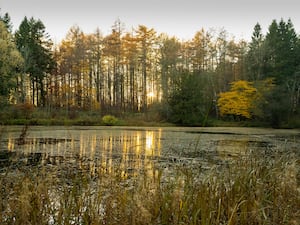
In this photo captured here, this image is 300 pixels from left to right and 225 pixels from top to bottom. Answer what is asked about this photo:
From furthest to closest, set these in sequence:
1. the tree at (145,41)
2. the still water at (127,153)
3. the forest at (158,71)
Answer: the tree at (145,41) < the forest at (158,71) < the still water at (127,153)

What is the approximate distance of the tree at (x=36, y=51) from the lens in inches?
1160

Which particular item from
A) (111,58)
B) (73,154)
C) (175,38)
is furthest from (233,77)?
(73,154)

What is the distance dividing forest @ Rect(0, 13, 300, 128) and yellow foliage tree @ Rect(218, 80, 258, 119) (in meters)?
0.08

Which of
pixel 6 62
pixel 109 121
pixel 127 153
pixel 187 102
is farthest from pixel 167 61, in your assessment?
pixel 127 153

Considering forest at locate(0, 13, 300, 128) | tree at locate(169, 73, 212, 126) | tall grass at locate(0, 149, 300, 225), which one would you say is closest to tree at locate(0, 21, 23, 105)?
forest at locate(0, 13, 300, 128)

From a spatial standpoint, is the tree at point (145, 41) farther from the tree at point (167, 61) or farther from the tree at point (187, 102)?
the tree at point (187, 102)

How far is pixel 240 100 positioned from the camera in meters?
25.7

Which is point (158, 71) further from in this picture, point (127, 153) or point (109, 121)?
point (127, 153)

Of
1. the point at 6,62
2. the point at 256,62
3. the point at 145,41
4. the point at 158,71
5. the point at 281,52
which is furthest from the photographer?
the point at 281,52

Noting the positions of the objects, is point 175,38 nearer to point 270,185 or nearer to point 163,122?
point 163,122

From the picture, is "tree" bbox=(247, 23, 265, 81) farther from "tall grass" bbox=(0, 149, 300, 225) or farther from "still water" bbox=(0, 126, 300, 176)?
"tall grass" bbox=(0, 149, 300, 225)

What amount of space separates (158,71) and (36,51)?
12.7 meters

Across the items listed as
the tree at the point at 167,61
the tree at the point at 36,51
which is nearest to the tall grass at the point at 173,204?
the tree at the point at 167,61

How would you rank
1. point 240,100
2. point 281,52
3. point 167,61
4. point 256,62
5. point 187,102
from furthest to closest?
point 281,52 < point 256,62 < point 167,61 < point 240,100 < point 187,102
